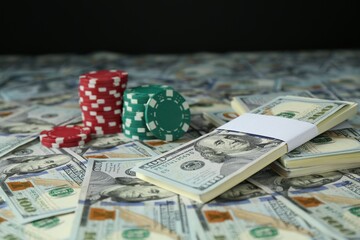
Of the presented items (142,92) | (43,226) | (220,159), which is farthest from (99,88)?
(43,226)

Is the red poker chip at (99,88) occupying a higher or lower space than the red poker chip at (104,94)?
higher

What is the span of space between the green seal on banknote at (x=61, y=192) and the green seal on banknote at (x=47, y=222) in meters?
0.11

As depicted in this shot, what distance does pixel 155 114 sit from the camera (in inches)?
55.7

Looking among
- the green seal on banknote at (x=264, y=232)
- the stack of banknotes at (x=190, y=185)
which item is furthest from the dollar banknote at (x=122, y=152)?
the green seal on banknote at (x=264, y=232)

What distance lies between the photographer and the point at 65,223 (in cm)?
95

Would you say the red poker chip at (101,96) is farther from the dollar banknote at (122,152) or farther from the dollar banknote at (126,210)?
the dollar banknote at (126,210)

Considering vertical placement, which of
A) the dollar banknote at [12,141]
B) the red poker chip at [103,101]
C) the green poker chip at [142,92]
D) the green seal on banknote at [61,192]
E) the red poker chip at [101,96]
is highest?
the green poker chip at [142,92]

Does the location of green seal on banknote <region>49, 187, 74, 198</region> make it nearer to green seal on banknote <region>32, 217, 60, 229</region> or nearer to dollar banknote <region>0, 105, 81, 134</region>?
green seal on banknote <region>32, 217, 60, 229</region>

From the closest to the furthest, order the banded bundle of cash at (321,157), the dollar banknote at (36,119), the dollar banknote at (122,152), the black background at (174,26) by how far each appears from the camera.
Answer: the banded bundle of cash at (321,157)
the dollar banknote at (122,152)
the dollar banknote at (36,119)
the black background at (174,26)

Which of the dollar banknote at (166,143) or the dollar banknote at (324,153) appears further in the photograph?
the dollar banknote at (166,143)

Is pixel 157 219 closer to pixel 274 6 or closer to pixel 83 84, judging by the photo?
pixel 83 84

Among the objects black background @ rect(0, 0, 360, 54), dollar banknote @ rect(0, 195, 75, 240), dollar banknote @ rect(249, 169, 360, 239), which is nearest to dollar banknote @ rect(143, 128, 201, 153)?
dollar banknote @ rect(249, 169, 360, 239)

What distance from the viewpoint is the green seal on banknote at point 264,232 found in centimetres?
89

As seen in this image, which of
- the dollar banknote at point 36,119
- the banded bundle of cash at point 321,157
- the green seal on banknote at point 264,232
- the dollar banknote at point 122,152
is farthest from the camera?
the dollar banknote at point 36,119
